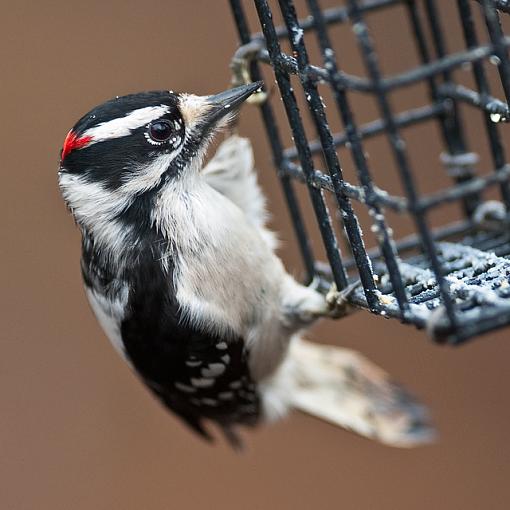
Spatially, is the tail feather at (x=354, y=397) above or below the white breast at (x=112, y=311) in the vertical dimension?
below

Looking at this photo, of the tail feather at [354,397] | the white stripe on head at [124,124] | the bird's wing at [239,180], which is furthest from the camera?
the tail feather at [354,397]

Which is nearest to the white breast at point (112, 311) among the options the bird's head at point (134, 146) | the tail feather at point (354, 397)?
the bird's head at point (134, 146)

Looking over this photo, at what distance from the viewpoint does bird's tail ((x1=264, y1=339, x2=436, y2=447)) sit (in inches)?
123

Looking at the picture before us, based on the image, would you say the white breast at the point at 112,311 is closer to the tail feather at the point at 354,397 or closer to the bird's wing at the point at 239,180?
the bird's wing at the point at 239,180

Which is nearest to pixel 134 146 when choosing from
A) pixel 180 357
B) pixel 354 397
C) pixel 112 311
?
pixel 112 311

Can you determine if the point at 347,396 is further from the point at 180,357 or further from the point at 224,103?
the point at 224,103

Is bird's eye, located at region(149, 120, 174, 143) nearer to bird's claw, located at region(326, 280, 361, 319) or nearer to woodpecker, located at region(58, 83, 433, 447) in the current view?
woodpecker, located at region(58, 83, 433, 447)

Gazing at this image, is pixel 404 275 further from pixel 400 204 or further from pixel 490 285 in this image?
pixel 400 204

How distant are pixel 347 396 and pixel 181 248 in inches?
43.3

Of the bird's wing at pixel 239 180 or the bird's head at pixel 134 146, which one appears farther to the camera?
the bird's wing at pixel 239 180

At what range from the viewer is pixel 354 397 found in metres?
3.29

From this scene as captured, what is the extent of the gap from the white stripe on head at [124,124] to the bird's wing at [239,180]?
52 cm

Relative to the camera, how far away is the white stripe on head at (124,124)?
7.56 feet

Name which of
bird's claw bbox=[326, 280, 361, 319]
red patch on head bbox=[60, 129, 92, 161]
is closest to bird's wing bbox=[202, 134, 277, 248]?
bird's claw bbox=[326, 280, 361, 319]
